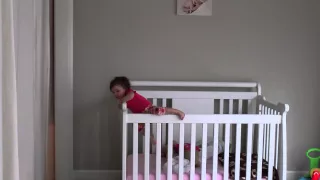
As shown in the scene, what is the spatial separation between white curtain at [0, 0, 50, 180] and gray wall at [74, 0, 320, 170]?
460 millimetres

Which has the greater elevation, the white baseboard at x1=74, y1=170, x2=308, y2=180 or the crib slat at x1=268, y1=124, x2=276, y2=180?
the crib slat at x1=268, y1=124, x2=276, y2=180

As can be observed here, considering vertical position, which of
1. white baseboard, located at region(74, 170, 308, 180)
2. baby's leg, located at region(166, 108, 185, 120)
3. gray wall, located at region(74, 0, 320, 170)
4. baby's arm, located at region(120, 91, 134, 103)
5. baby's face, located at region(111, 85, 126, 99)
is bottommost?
white baseboard, located at region(74, 170, 308, 180)

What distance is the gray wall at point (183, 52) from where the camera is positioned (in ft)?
9.72

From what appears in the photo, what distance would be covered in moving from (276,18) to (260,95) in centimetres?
62

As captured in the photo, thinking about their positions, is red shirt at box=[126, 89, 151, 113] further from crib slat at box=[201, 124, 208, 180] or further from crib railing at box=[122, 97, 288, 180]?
crib slat at box=[201, 124, 208, 180]

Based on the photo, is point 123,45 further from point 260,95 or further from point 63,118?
point 260,95

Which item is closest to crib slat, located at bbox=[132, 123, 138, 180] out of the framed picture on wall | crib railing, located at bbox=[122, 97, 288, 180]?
crib railing, located at bbox=[122, 97, 288, 180]

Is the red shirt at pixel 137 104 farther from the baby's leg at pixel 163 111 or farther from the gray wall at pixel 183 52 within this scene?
the gray wall at pixel 183 52

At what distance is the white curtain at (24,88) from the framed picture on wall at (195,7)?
98 centimetres

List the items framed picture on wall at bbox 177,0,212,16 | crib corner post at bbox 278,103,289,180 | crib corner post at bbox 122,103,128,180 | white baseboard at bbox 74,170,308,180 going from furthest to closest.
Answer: white baseboard at bbox 74,170,308,180 → framed picture on wall at bbox 177,0,212,16 → crib corner post at bbox 278,103,289,180 → crib corner post at bbox 122,103,128,180

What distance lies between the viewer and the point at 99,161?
3.09 m

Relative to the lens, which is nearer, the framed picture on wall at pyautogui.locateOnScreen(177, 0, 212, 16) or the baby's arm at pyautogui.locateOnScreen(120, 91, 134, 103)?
the baby's arm at pyautogui.locateOnScreen(120, 91, 134, 103)

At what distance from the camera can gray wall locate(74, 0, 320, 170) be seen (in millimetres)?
2963

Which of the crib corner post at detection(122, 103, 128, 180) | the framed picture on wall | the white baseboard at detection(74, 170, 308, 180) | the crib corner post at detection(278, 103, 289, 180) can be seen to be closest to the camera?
the crib corner post at detection(122, 103, 128, 180)
